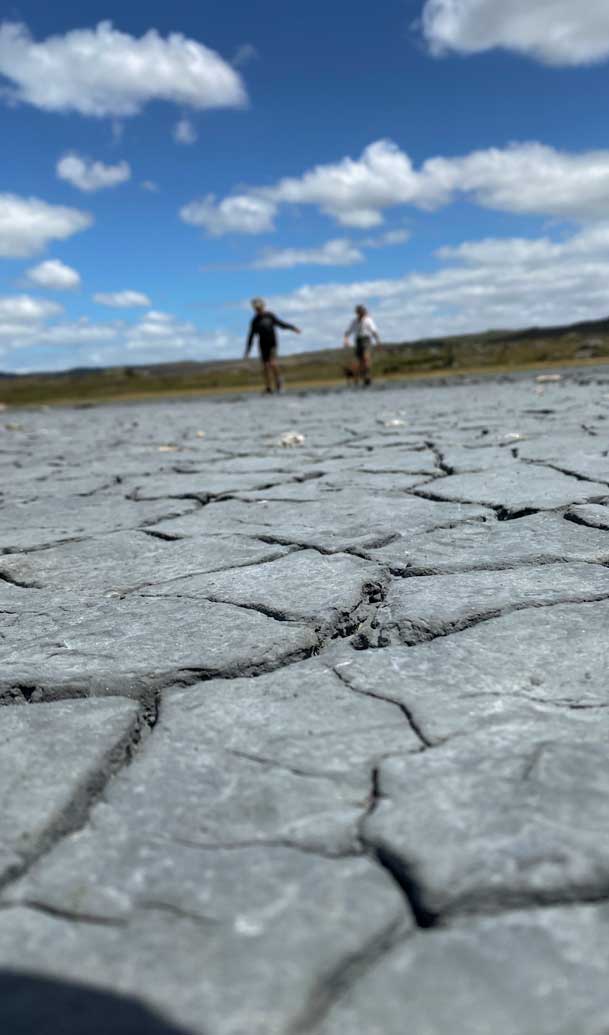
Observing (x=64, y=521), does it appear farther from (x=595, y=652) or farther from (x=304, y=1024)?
(x=304, y=1024)

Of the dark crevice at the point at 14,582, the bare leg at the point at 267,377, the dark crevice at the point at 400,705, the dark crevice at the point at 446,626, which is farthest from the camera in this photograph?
the bare leg at the point at 267,377

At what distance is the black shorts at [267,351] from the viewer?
11844 millimetres

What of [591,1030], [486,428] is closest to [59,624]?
[591,1030]

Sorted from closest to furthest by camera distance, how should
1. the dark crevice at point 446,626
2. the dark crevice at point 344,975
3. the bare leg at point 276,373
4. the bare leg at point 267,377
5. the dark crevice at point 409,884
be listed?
the dark crevice at point 344,975
the dark crevice at point 409,884
the dark crevice at point 446,626
the bare leg at point 276,373
the bare leg at point 267,377

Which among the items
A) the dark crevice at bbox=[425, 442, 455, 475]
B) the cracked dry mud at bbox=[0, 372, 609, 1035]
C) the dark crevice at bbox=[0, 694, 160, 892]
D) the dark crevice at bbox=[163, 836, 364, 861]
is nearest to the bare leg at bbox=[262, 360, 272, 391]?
the dark crevice at bbox=[425, 442, 455, 475]

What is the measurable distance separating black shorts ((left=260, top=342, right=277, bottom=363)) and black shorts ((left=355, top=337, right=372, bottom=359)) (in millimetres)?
1334

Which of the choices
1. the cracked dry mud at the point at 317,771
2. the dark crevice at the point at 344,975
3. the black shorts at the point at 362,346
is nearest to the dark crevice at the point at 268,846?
the cracked dry mud at the point at 317,771

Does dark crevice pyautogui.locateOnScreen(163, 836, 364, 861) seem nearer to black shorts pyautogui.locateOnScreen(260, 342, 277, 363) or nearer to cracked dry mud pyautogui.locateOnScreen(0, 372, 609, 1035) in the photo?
cracked dry mud pyautogui.locateOnScreen(0, 372, 609, 1035)

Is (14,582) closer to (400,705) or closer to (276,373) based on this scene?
(400,705)

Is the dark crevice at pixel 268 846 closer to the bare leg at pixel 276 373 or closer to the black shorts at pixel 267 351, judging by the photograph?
the black shorts at pixel 267 351

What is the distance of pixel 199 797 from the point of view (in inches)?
46.9

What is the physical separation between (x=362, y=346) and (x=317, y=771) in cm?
1188

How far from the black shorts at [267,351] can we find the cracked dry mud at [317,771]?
A: 9230mm

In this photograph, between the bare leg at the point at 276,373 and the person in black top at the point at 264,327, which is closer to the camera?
the person in black top at the point at 264,327
